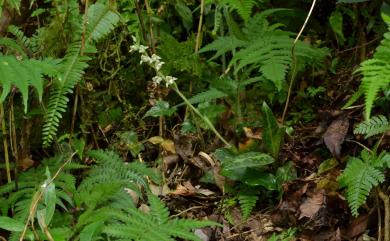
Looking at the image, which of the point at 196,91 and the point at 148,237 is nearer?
the point at 148,237

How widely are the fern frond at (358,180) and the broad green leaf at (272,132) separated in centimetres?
42

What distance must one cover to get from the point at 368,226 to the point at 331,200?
0.21m

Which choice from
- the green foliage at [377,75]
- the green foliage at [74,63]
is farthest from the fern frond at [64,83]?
the green foliage at [377,75]

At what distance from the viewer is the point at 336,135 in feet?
9.87

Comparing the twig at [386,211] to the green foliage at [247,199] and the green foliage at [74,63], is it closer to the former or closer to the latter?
the green foliage at [247,199]

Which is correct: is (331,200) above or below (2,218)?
below

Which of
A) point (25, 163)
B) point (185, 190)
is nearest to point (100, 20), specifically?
point (25, 163)

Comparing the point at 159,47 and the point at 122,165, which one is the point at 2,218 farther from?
the point at 159,47

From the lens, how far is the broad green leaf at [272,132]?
291 centimetres

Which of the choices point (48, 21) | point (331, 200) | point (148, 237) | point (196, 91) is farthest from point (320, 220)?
point (48, 21)

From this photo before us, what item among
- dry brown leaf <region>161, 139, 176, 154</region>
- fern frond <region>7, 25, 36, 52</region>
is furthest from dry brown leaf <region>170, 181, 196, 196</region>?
fern frond <region>7, 25, 36, 52</region>

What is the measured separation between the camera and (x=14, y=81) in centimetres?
228

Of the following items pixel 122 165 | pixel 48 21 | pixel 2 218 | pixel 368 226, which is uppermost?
pixel 48 21

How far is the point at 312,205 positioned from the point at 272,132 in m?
0.42
